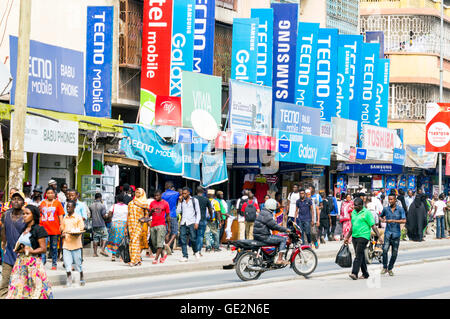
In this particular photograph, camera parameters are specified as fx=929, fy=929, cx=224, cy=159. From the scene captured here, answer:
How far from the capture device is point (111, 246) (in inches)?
893

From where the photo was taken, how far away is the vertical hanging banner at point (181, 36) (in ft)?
97.0

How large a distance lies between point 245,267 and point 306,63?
1944cm

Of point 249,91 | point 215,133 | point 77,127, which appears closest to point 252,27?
point 249,91

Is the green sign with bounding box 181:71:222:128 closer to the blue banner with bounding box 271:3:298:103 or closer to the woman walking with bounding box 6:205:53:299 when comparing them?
the blue banner with bounding box 271:3:298:103

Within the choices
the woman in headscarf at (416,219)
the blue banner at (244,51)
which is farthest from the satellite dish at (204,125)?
the woman in headscarf at (416,219)

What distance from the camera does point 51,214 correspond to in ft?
63.7

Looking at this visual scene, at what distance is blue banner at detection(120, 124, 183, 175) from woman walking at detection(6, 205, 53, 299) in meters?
12.8

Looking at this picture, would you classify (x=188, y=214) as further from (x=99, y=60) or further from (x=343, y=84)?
(x=343, y=84)

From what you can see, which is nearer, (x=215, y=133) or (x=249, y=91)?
(x=215, y=133)

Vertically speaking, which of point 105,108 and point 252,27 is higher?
point 252,27

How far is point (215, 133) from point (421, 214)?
8996 mm

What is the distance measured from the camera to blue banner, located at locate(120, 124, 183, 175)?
25.6 meters

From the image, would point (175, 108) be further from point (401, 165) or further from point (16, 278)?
point (401, 165)

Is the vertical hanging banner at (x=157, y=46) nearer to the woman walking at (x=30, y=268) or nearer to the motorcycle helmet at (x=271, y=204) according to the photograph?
the motorcycle helmet at (x=271, y=204)
